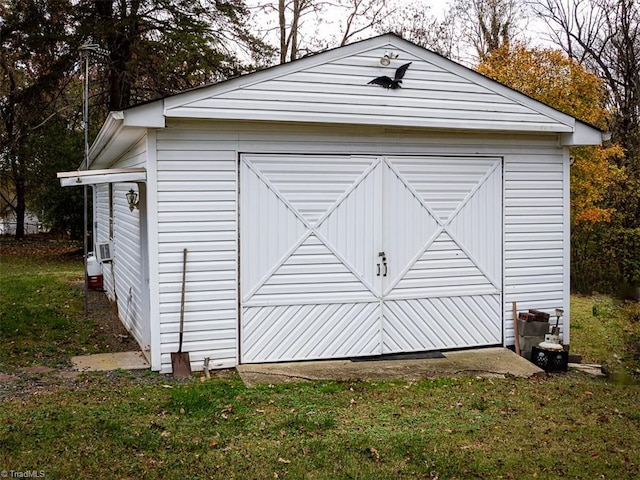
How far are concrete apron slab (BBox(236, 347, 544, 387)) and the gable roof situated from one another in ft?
8.25

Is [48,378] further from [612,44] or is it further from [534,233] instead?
[612,44]

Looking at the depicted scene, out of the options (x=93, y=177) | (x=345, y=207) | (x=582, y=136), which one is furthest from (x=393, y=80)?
(x=93, y=177)

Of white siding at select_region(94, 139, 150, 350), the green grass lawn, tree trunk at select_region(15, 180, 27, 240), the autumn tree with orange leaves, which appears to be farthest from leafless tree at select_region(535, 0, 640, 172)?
tree trunk at select_region(15, 180, 27, 240)

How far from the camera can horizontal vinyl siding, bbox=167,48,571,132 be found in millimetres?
6266

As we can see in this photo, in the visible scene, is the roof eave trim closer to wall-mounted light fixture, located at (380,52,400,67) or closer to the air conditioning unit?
wall-mounted light fixture, located at (380,52,400,67)

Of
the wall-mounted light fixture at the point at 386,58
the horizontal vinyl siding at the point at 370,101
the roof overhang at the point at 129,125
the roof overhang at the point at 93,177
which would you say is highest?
the wall-mounted light fixture at the point at 386,58

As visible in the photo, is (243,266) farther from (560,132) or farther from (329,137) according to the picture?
(560,132)

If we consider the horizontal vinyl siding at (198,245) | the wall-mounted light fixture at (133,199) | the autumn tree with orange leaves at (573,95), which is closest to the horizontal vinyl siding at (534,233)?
the horizontal vinyl siding at (198,245)

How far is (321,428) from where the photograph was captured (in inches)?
186

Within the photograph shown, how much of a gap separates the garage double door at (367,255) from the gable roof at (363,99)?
487 millimetres

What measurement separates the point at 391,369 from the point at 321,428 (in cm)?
191

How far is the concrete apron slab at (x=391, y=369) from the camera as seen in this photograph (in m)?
6.17

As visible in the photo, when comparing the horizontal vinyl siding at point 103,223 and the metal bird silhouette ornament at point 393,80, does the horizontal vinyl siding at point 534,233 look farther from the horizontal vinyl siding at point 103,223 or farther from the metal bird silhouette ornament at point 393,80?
the horizontal vinyl siding at point 103,223

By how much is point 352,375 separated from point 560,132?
3745mm
